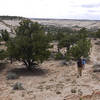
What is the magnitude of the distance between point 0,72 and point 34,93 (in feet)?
36.7

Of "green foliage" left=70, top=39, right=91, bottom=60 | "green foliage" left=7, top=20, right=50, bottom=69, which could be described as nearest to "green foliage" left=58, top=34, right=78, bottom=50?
"green foliage" left=70, top=39, right=91, bottom=60

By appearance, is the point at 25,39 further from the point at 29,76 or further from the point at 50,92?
the point at 50,92

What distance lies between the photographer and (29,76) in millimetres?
23562

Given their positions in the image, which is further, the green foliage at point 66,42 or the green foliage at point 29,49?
the green foliage at point 66,42

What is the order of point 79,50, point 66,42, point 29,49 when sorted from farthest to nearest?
1. point 66,42
2. point 79,50
3. point 29,49

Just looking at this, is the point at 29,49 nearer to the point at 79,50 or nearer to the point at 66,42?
the point at 79,50

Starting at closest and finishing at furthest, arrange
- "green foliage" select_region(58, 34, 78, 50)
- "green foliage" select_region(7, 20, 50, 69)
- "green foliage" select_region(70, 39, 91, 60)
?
"green foliage" select_region(7, 20, 50, 69)
"green foliage" select_region(70, 39, 91, 60)
"green foliage" select_region(58, 34, 78, 50)

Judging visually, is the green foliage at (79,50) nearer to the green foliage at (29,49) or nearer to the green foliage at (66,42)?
the green foliage at (29,49)

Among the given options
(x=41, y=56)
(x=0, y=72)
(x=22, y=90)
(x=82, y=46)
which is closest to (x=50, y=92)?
(x=22, y=90)

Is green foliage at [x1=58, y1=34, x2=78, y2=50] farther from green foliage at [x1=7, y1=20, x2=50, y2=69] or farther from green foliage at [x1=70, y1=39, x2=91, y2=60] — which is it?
green foliage at [x1=7, y1=20, x2=50, y2=69]

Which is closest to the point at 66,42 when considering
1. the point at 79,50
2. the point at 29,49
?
the point at 79,50

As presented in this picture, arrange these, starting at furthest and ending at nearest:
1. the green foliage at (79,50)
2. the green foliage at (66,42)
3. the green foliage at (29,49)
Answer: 1. the green foliage at (66,42)
2. the green foliage at (79,50)
3. the green foliage at (29,49)

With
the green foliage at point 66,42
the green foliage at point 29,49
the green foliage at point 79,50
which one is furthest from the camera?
the green foliage at point 66,42

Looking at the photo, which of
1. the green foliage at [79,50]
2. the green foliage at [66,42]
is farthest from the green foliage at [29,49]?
the green foliage at [66,42]
